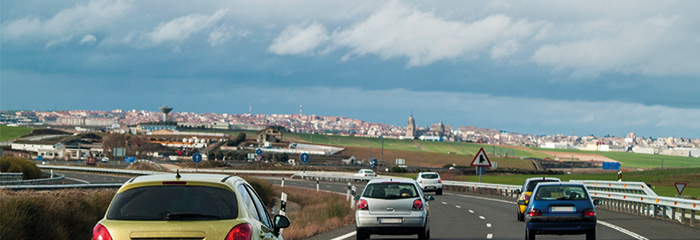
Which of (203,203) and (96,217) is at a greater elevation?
(203,203)

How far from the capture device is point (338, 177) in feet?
260

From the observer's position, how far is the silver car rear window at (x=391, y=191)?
58.2ft

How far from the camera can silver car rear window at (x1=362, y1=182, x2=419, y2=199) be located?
1775cm

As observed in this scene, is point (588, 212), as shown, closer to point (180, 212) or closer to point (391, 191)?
point (391, 191)

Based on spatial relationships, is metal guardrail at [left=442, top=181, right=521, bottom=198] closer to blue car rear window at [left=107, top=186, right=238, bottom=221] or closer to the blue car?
the blue car

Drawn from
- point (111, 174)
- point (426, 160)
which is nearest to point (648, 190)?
point (111, 174)

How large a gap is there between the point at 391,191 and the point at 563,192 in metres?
3.87

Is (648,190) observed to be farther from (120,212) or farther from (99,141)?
(99,141)

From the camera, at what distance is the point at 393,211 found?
1745 cm

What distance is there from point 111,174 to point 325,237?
66298 mm

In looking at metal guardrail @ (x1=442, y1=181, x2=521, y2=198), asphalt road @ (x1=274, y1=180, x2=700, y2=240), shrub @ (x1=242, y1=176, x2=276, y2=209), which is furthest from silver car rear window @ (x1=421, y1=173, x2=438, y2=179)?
asphalt road @ (x1=274, y1=180, x2=700, y2=240)

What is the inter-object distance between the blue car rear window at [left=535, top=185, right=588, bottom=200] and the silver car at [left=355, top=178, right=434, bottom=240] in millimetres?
2582

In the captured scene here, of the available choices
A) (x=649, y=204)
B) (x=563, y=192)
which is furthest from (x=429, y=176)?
(x=563, y=192)

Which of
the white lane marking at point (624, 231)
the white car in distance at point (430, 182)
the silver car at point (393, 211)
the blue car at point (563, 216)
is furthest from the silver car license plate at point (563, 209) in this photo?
the white car in distance at point (430, 182)
